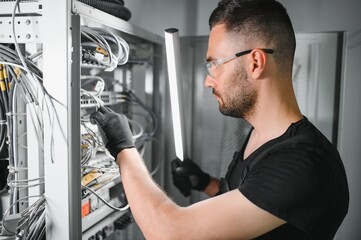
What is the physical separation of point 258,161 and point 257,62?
331mm

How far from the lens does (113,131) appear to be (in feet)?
4.18

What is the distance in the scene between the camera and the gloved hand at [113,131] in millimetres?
1268

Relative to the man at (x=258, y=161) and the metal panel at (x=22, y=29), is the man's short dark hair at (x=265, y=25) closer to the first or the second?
the man at (x=258, y=161)

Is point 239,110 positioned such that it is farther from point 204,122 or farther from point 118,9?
point 204,122

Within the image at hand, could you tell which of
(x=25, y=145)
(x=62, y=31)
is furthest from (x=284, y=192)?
(x=25, y=145)

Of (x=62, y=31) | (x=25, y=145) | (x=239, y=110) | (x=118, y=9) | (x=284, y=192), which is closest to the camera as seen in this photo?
(x=284, y=192)

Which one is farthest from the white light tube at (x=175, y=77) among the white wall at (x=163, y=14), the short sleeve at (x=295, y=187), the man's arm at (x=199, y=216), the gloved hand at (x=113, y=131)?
the white wall at (x=163, y=14)

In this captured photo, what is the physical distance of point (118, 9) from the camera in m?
1.49

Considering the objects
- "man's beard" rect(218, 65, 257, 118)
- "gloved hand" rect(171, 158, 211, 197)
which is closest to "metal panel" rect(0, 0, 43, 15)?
"man's beard" rect(218, 65, 257, 118)

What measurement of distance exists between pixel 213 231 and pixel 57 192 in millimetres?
565

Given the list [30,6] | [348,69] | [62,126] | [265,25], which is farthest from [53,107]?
[348,69]

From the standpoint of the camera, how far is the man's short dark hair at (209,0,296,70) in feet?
3.73

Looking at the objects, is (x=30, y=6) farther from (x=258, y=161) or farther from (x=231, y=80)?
(x=258, y=161)

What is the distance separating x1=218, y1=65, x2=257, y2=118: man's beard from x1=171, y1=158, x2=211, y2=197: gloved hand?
2.08ft
